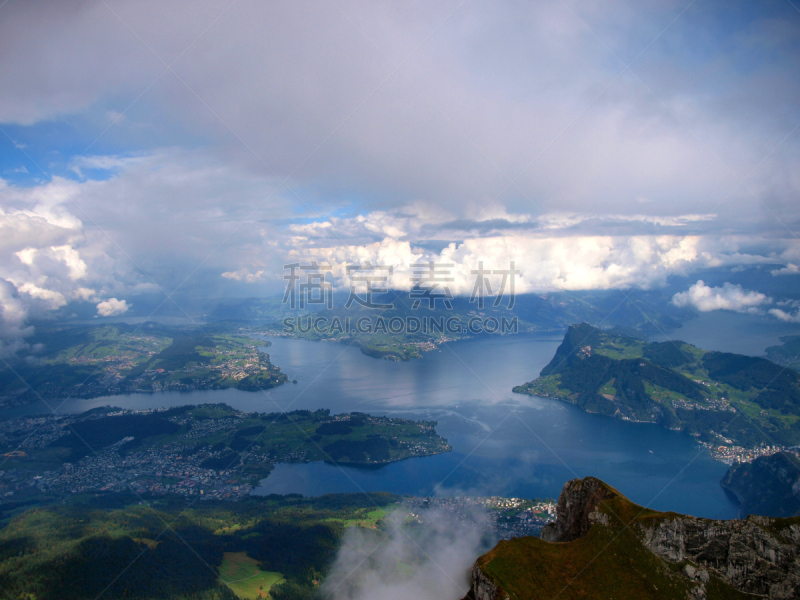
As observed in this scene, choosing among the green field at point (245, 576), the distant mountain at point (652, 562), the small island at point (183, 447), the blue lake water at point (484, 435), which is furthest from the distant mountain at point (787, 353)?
the green field at point (245, 576)

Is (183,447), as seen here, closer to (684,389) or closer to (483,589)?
(483,589)

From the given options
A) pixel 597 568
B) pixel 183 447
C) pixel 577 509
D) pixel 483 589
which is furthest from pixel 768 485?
pixel 183 447

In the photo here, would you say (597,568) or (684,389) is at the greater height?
(597,568)

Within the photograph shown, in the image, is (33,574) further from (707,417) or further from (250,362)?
(707,417)

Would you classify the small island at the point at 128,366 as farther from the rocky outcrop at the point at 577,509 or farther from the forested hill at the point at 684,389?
the rocky outcrop at the point at 577,509

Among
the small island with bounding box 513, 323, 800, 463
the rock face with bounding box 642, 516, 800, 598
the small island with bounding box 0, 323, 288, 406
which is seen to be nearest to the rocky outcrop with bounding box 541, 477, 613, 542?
the rock face with bounding box 642, 516, 800, 598

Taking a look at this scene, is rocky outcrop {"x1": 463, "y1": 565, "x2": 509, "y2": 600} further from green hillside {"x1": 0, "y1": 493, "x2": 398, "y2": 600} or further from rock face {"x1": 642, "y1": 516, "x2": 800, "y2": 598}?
A: green hillside {"x1": 0, "y1": 493, "x2": 398, "y2": 600}
